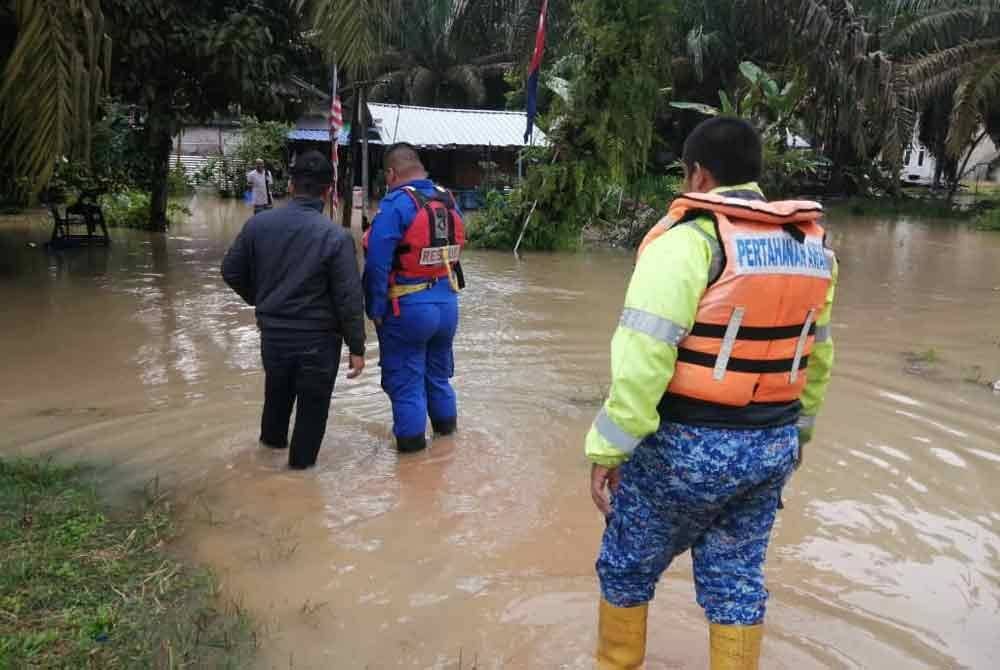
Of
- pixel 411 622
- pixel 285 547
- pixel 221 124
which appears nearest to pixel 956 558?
pixel 411 622

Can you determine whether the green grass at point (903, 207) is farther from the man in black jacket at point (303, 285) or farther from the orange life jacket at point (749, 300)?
the orange life jacket at point (749, 300)

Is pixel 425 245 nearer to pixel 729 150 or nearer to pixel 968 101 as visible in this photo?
pixel 729 150

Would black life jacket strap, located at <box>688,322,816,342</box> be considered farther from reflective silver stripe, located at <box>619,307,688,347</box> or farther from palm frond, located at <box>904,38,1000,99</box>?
palm frond, located at <box>904,38,1000,99</box>

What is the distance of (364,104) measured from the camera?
16.4m

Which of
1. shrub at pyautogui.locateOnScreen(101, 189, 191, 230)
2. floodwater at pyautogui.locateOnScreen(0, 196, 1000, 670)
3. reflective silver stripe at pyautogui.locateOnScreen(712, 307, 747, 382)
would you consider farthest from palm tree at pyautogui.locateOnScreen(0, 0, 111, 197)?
shrub at pyautogui.locateOnScreen(101, 189, 191, 230)

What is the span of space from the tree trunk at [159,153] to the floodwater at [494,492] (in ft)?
11.8

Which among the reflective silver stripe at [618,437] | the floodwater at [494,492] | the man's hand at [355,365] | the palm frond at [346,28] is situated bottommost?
the floodwater at [494,492]

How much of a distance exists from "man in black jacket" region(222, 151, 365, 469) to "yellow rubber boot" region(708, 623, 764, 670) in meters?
2.71

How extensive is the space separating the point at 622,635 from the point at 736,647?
36 cm

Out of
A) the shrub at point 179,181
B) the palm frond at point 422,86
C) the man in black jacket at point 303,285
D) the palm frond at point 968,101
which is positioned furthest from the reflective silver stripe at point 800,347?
the palm frond at point 422,86

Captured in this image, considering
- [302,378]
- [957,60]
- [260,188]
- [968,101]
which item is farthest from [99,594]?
[957,60]

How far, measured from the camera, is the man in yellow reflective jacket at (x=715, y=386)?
7.91 ft

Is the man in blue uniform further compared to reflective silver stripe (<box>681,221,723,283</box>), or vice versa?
the man in blue uniform

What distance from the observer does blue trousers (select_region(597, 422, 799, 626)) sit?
8.22ft
